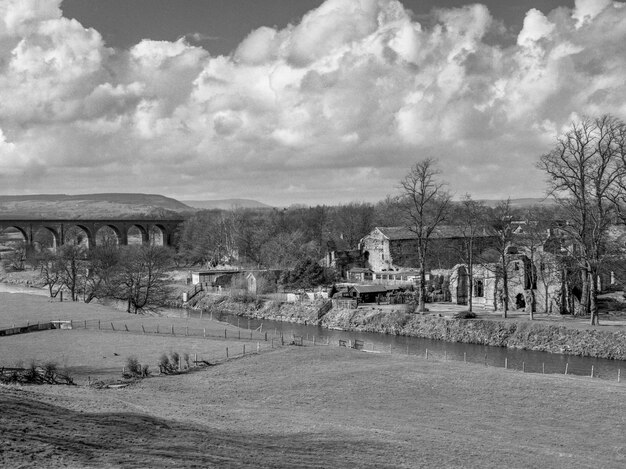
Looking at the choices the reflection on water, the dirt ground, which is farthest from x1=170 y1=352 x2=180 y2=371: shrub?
the reflection on water

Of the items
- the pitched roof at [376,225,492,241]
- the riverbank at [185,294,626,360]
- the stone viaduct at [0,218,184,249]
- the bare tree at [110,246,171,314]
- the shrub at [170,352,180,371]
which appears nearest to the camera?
the shrub at [170,352,180,371]

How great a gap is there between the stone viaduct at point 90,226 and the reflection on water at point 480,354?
105183 mm

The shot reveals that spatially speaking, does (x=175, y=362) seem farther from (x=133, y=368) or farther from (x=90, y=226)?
(x=90, y=226)

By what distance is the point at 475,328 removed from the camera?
179ft

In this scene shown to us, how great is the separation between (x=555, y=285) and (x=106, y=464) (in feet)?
167

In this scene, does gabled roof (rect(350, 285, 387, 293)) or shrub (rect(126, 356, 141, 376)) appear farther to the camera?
gabled roof (rect(350, 285, 387, 293))

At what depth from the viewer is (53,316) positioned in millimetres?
59094

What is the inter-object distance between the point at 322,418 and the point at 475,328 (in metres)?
33.0

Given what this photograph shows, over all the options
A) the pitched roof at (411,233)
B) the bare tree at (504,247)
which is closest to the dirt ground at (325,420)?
the bare tree at (504,247)

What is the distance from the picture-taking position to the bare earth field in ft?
59.6

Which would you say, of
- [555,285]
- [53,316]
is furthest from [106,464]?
[555,285]

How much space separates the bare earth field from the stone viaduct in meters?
129

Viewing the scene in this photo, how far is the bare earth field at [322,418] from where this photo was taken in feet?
59.6

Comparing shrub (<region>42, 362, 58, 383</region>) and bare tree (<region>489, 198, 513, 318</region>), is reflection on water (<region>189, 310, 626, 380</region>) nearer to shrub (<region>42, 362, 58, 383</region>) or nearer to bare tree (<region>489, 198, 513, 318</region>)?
bare tree (<region>489, 198, 513, 318</region>)
